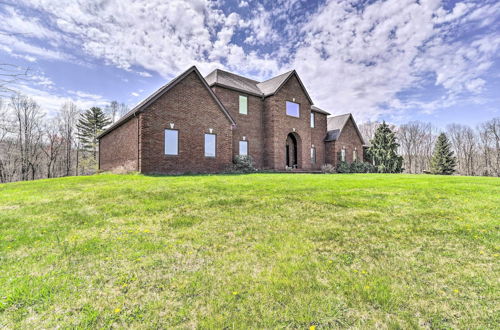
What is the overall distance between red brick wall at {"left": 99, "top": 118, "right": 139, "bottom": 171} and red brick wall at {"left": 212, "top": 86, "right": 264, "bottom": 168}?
23.3 ft

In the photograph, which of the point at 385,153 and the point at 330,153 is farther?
the point at 385,153

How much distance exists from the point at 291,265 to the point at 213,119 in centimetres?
1428

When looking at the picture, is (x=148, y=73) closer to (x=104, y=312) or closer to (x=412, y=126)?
(x=104, y=312)

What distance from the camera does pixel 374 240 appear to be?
14.4ft

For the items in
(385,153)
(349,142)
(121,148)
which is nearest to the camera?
(121,148)

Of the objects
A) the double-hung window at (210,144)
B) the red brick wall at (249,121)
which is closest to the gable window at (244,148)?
the red brick wall at (249,121)

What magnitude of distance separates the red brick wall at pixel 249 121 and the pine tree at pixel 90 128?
29983 millimetres

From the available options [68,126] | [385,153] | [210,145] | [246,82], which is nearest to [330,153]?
[385,153]

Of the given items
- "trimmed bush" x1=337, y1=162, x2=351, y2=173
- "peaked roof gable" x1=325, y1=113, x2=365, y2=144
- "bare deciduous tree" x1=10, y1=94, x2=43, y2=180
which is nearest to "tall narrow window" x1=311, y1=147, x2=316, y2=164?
"peaked roof gable" x1=325, y1=113, x2=365, y2=144

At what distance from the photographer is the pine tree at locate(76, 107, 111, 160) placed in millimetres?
38906

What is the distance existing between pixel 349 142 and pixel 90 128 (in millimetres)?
40289

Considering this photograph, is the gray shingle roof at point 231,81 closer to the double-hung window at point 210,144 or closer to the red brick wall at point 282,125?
the red brick wall at point 282,125

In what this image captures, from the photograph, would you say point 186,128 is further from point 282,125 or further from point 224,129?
point 282,125

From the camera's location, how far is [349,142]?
28.4 metres
